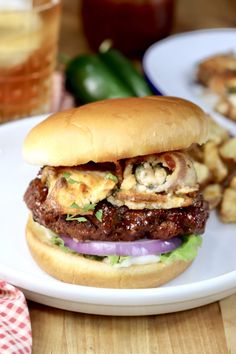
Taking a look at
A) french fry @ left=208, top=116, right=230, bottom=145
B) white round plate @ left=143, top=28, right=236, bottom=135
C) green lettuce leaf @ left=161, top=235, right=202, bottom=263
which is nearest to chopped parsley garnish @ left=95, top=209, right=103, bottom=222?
green lettuce leaf @ left=161, top=235, right=202, bottom=263

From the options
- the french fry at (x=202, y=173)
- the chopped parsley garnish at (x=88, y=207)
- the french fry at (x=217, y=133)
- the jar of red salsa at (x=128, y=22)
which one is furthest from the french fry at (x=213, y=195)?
the jar of red salsa at (x=128, y=22)

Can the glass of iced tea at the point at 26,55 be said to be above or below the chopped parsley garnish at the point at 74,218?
below

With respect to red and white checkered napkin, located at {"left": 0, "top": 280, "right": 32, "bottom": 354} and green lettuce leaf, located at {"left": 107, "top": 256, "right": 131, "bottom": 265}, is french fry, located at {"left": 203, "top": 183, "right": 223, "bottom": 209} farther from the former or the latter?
red and white checkered napkin, located at {"left": 0, "top": 280, "right": 32, "bottom": 354}

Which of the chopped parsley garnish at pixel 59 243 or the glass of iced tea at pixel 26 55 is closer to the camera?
the chopped parsley garnish at pixel 59 243

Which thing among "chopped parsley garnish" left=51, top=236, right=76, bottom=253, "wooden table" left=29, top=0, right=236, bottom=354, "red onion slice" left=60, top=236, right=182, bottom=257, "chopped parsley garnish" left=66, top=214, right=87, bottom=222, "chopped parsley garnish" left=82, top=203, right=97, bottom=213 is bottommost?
"wooden table" left=29, top=0, right=236, bottom=354

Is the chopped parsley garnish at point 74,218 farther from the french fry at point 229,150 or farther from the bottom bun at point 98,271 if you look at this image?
the french fry at point 229,150

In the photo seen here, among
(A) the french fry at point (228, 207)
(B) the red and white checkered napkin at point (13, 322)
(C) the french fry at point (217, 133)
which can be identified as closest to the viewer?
(B) the red and white checkered napkin at point (13, 322)

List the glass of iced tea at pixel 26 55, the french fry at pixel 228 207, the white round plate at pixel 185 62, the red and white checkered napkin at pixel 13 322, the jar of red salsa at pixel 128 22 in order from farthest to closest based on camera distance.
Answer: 1. the jar of red salsa at pixel 128 22
2. the white round plate at pixel 185 62
3. the glass of iced tea at pixel 26 55
4. the french fry at pixel 228 207
5. the red and white checkered napkin at pixel 13 322

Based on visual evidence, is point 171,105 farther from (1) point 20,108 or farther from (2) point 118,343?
(1) point 20,108
